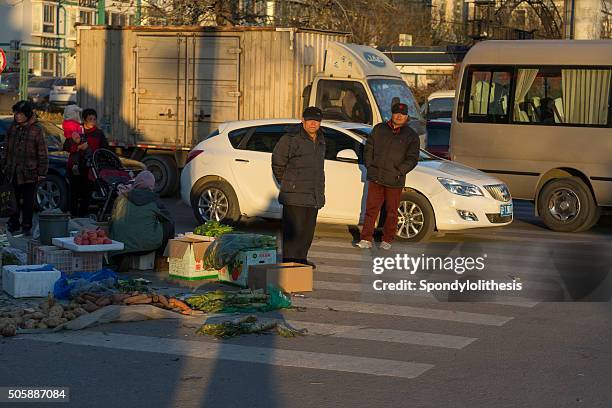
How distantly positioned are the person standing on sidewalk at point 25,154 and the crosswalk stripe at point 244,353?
618 cm

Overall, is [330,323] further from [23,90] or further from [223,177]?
[23,90]

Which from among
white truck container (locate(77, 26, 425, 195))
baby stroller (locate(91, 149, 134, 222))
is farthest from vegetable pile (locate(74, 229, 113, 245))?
white truck container (locate(77, 26, 425, 195))

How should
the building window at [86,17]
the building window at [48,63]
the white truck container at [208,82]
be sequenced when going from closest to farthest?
the white truck container at [208,82] < the building window at [48,63] < the building window at [86,17]

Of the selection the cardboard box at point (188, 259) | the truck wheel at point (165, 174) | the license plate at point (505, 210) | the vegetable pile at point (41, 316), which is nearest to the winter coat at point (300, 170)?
the cardboard box at point (188, 259)

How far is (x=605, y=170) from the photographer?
16359mm

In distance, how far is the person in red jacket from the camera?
52.7 ft

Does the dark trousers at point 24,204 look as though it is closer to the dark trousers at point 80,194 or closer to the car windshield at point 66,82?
the dark trousers at point 80,194

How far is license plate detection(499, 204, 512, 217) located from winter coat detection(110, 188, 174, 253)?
200 inches

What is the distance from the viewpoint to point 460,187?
14.7 meters

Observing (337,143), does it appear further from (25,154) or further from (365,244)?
(25,154)

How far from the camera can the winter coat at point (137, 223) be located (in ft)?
39.1

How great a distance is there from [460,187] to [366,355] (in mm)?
6743

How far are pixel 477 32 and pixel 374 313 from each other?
118 ft

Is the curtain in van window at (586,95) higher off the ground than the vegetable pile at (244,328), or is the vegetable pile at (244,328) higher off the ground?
the curtain in van window at (586,95)
